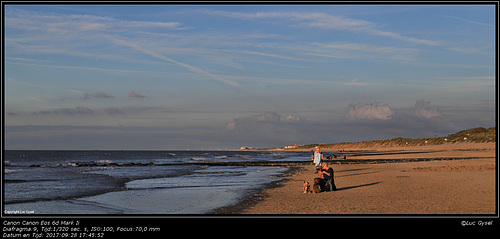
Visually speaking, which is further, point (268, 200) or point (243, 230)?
point (268, 200)

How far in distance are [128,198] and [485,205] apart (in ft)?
52.3

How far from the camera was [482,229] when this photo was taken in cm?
1143

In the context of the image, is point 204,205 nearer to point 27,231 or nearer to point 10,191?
point 27,231

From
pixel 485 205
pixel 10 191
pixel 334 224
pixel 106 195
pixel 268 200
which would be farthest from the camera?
pixel 10 191

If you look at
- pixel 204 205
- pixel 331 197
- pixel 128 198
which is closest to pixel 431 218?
pixel 331 197

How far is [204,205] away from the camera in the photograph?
17.4 meters

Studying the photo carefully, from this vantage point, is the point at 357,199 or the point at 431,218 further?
the point at 357,199

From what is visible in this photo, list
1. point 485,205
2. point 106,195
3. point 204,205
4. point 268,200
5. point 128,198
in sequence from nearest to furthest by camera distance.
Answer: point 485,205, point 204,205, point 268,200, point 128,198, point 106,195

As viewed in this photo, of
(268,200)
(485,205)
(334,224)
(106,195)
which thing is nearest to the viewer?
(334,224)

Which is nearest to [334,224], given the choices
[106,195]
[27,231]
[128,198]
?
[27,231]

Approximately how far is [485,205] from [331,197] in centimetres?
643

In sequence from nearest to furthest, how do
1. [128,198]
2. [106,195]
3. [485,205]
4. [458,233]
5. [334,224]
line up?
1. [458,233]
2. [334,224]
3. [485,205]
4. [128,198]
5. [106,195]

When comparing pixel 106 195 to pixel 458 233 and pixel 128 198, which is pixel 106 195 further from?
pixel 458 233

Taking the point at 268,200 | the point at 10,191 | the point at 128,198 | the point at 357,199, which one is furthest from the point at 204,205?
the point at 10,191
